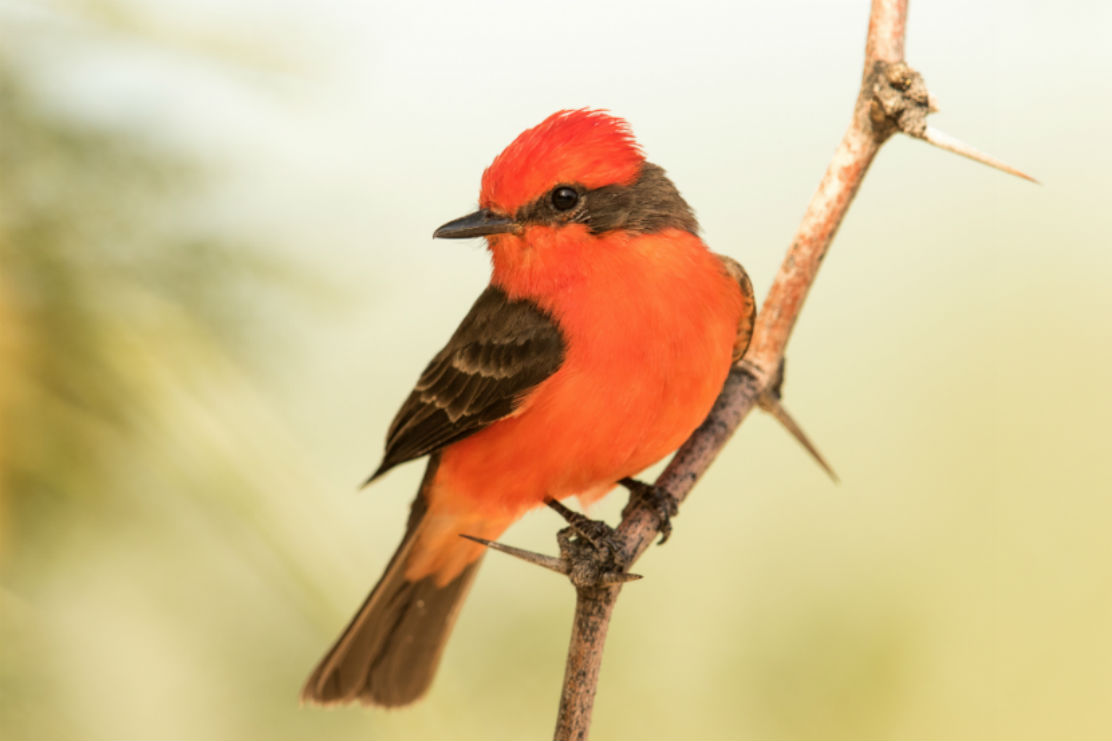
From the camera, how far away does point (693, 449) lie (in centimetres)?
283

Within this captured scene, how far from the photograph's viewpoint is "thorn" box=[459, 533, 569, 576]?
2.06 metres

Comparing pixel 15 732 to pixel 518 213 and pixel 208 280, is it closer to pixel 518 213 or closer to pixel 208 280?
pixel 208 280

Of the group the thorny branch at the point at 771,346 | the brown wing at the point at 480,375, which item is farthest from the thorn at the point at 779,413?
the brown wing at the point at 480,375

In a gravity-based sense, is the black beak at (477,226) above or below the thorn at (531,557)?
above

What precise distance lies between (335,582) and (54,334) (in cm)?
94

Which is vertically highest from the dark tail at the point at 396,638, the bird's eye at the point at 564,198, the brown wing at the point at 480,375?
the bird's eye at the point at 564,198

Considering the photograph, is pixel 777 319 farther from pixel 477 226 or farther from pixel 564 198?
pixel 477 226

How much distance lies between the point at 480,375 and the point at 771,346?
755 mm

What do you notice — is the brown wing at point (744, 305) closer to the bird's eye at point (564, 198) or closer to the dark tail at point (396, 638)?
the bird's eye at point (564, 198)

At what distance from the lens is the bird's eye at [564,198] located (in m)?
2.50

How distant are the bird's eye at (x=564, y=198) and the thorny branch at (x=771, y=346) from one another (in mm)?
561

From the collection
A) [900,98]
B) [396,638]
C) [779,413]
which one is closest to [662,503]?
[779,413]

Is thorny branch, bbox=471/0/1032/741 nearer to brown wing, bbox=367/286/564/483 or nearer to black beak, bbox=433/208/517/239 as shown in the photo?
brown wing, bbox=367/286/564/483

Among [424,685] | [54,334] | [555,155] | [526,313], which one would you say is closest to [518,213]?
[555,155]
